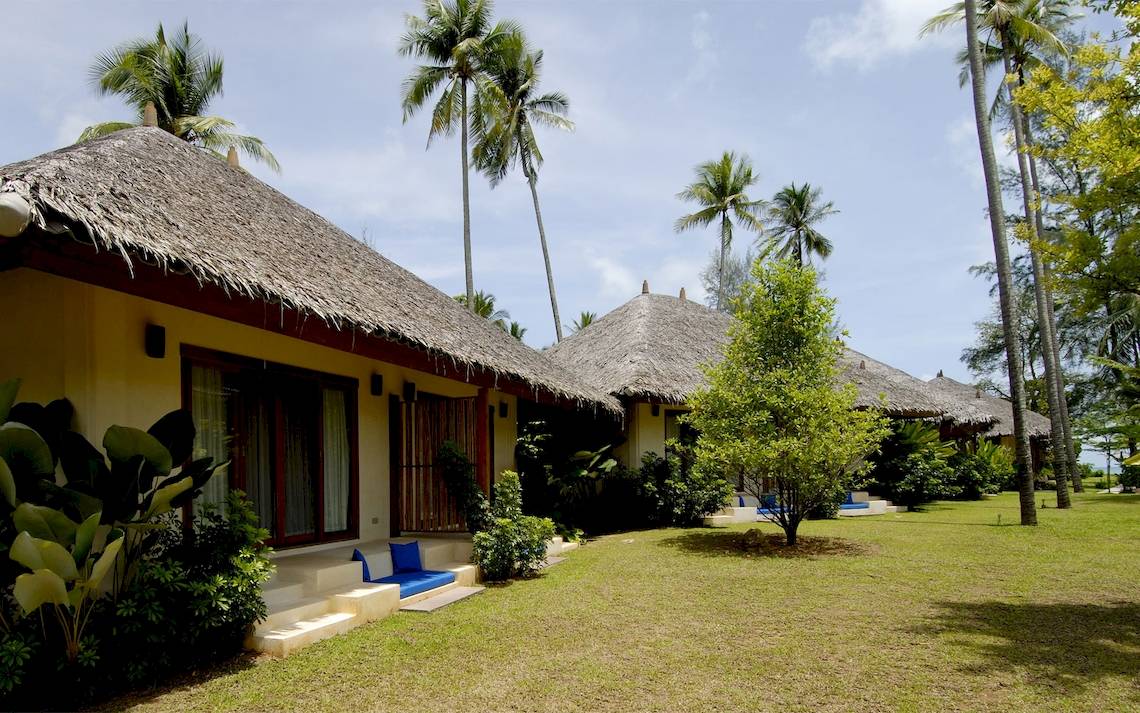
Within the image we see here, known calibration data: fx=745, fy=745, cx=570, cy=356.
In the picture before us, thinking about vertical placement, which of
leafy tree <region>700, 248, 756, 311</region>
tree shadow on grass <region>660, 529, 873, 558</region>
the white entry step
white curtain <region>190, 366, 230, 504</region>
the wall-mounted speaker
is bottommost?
tree shadow on grass <region>660, 529, 873, 558</region>

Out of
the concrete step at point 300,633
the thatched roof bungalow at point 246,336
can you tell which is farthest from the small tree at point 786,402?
the concrete step at point 300,633

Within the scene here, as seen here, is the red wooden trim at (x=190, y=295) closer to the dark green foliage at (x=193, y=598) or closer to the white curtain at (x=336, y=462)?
the white curtain at (x=336, y=462)

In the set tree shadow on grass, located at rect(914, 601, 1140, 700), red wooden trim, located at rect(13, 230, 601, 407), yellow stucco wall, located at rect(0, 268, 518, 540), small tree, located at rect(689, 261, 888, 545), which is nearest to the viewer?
red wooden trim, located at rect(13, 230, 601, 407)

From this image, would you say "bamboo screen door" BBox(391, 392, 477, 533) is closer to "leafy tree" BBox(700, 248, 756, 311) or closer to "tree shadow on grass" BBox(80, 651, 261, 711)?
"tree shadow on grass" BBox(80, 651, 261, 711)

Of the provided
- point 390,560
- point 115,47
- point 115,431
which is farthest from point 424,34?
point 115,431

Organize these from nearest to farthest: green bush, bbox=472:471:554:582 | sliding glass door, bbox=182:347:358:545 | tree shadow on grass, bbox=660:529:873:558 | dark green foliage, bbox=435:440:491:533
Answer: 1. sliding glass door, bbox=182:347:358:545
2. green bush, bbox=472:471:554:582
3. dark green foliage, bbox=435:440:491:533
4. tree shadow on grass, bbox=660:529:873:558

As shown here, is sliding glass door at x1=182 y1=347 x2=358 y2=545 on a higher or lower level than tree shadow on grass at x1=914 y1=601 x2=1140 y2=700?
higher

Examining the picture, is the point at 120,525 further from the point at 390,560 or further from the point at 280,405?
the point at 390,560

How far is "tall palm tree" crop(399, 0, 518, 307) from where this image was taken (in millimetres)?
21953

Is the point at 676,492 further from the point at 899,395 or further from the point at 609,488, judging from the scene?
the point at 899,395

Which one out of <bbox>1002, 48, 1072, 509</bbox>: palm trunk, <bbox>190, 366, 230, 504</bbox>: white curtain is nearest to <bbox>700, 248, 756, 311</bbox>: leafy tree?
<bbox>1002, 48, 1072, 509</bbox>: palm trunk

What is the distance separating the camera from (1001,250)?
12.8 meters

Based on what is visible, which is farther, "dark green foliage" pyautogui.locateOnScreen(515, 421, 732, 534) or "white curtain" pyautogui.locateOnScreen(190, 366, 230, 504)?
"dark green foliage" pyautogui.locateOnScreen(515, 421, 732, 534)

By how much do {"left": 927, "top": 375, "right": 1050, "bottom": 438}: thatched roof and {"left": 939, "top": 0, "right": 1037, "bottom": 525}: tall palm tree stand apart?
16.1 meters
